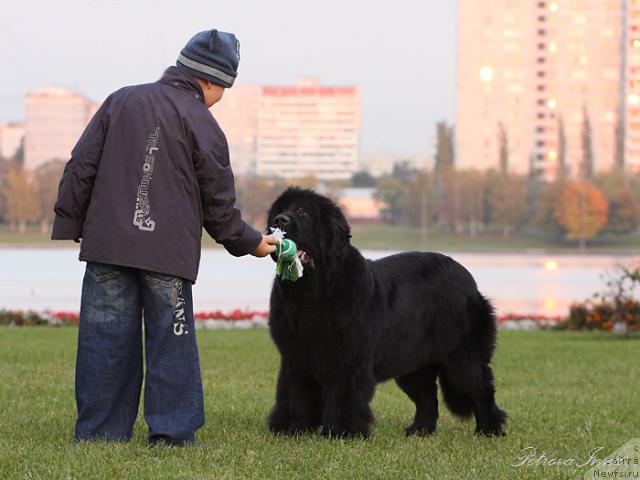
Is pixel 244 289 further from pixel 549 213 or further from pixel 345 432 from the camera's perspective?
pixel 549 213

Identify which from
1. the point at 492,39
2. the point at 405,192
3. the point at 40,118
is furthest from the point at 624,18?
the point at 40,118

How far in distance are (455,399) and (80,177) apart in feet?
9.63

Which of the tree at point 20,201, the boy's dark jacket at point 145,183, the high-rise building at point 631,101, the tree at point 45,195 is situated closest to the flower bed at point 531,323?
the boy's dark jacket at point 145,183

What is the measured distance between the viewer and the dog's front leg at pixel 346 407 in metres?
6.26

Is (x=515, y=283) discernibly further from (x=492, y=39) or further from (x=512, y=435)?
(x=492, y=39)

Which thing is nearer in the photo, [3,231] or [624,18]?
[3,231]

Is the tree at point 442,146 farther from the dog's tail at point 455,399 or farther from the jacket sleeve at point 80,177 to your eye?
the jacket sleeve at point 80,177

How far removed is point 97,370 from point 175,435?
54cm

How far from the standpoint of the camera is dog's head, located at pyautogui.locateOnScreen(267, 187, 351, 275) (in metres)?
6.03

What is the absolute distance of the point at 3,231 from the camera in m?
99.9

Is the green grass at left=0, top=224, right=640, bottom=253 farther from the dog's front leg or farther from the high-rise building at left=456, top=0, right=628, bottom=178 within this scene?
the dog's front leg

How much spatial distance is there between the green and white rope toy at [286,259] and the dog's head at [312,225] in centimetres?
8

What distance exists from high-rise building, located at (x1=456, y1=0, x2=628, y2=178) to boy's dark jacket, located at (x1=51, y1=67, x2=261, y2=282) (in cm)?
13929

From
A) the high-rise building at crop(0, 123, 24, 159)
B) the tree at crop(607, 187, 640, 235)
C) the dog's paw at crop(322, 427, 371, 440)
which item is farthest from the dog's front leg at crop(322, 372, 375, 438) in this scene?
the high-rise building at crop(0, 123, 24, 159)
